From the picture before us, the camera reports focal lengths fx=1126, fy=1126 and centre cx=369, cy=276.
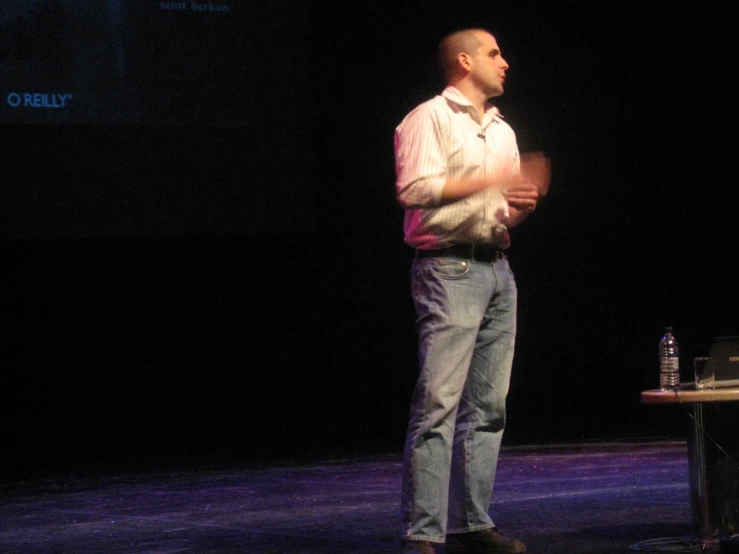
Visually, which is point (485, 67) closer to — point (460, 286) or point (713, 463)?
point (460, 286)

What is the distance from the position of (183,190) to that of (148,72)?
600mm

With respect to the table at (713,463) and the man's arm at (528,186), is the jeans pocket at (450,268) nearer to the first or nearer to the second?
the man's arm at (528,186)

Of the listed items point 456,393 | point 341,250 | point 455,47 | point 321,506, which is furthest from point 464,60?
point 341,250

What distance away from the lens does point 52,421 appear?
5.93 metres

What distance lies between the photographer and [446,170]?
2779 mm

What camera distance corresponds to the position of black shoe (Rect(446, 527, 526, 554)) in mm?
2832

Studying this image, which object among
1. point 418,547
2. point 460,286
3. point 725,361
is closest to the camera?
point 418,547

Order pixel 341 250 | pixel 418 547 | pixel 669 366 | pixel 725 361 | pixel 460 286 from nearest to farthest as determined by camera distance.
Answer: pixel 418 547 → pixel 460 286 → pixel 725 361 → pixel 669 366 → pixel 341 250

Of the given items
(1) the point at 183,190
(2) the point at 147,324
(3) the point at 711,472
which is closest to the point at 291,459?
(2) the point at 147,324

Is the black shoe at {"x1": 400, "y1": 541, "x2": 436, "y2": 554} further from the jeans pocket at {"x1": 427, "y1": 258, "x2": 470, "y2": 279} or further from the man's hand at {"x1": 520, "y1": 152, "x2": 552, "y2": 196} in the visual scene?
the man's hand at {"x1": 520, "y1": 152, "x2": 552, "y2": 196}

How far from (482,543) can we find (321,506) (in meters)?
1.24

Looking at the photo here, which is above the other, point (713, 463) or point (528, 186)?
point (528, 186)

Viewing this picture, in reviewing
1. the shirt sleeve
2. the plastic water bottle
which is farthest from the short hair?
the plastic water bottle

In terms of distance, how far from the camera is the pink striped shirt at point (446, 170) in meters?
2.74
